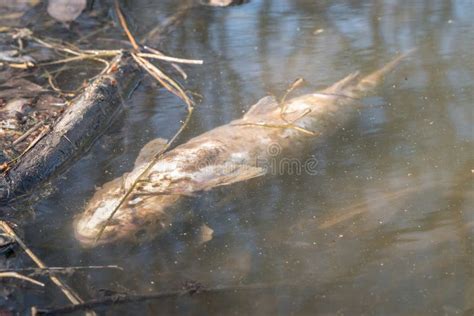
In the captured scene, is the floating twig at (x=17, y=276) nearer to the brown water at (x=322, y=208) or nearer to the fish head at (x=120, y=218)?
the brown water at (x=322, y=208)

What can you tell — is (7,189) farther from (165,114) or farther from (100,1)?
(100,1)

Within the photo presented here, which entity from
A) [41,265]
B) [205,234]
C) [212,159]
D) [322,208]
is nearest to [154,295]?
[205,234]

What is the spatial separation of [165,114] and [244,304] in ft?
8.01

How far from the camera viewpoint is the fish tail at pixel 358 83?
5.55 meters

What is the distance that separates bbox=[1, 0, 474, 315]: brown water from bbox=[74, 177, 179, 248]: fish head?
3.7 inches

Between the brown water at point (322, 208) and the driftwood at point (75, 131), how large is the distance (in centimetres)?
14

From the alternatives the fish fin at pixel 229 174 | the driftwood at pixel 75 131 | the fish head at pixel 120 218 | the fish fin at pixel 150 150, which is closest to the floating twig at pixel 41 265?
the fish head at pixel 120 218

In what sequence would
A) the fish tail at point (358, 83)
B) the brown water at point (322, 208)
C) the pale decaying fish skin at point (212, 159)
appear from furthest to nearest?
the fish tail at point (358, 83)
the pale decaying fish skin at point (212, 159)
the brown water at point (322, 208)

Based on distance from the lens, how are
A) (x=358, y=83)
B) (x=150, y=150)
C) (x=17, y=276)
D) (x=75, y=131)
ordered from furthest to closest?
(x=358, y=83), (x=75, y=131), (x=150, y=150), (x=17, y=276)

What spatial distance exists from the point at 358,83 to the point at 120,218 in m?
2.58

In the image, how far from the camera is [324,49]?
6.52m

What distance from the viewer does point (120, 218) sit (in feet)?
13.6

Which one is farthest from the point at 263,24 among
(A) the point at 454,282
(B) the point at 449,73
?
(A) the point at 454,282

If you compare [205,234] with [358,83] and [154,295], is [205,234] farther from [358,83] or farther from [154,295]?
[358,83]
